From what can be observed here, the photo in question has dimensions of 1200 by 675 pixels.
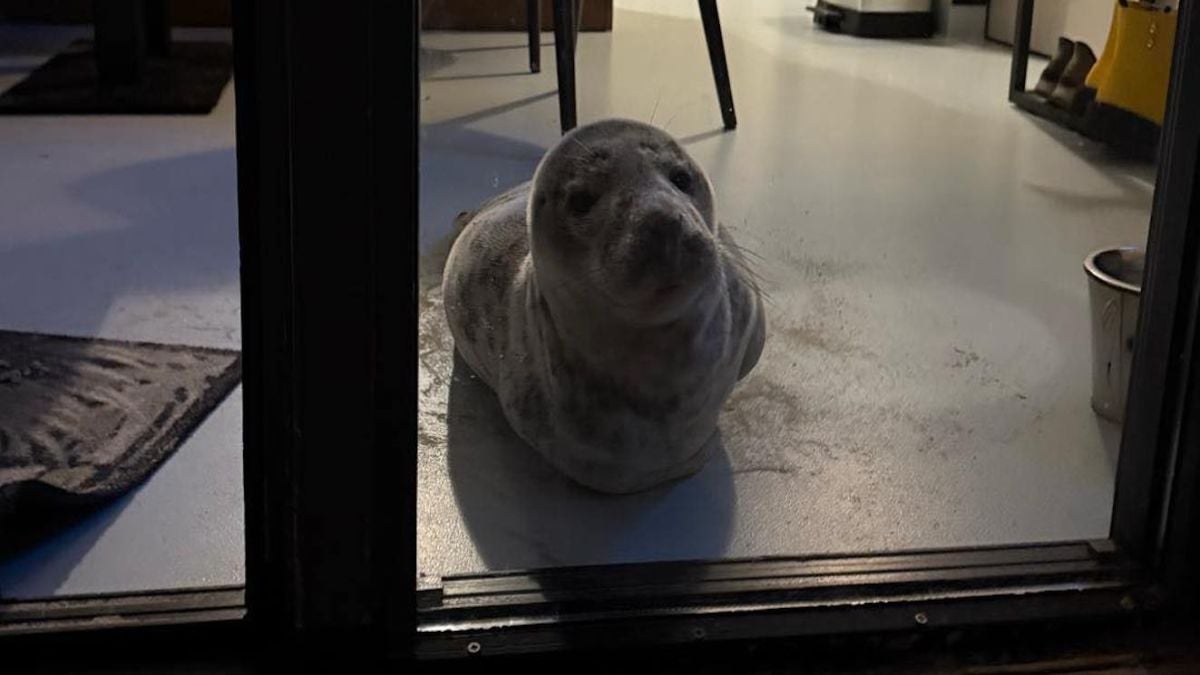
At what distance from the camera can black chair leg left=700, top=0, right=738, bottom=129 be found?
1109 millimetres

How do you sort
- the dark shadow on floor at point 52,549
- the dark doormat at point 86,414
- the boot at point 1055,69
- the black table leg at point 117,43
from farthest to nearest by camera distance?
the black table leg at point 117,43
the boot at point 1055,69
the dark doormat at point 86,414
the dark shadow on floor at point 52,549

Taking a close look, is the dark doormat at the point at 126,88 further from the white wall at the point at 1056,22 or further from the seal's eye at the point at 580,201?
the seal's eye at the point at 580,201

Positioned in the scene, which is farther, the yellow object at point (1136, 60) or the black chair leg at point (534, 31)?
the yellow object at point (1136, 60)

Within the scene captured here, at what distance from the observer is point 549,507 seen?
1.05m

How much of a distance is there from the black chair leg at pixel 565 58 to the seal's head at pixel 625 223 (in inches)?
1.5

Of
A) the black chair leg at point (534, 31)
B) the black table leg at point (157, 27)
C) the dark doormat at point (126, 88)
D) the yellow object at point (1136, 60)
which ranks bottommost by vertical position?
the dark doormat at point (126, 88)

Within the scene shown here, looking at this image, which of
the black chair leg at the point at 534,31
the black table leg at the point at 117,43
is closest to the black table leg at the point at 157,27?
the black table leg at the point at 117,43

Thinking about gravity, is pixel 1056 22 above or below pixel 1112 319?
above

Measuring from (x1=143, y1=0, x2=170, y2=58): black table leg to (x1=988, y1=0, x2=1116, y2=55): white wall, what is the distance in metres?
1.94

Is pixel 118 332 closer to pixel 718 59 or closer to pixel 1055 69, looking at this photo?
pixel 718 59

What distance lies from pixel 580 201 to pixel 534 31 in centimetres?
16

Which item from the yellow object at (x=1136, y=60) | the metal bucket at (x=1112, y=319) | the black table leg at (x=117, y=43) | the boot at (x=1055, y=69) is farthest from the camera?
the black table leg at (x=117, y=43)

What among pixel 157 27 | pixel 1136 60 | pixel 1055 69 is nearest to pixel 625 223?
pixel 1055 69

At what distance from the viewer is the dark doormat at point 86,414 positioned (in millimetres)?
1058
